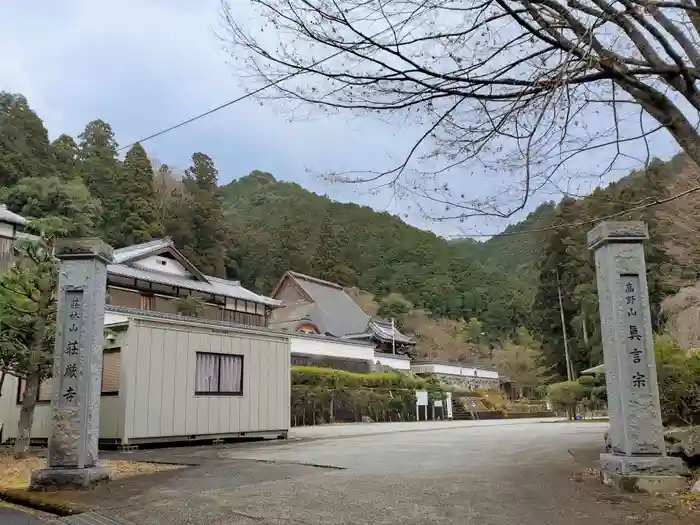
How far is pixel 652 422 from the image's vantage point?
4797 mm

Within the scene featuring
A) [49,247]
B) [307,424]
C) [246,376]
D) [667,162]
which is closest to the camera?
[667,162]

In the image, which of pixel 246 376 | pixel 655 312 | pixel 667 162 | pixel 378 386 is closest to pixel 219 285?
pixel 378 386

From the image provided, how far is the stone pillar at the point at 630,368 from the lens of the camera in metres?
4.74

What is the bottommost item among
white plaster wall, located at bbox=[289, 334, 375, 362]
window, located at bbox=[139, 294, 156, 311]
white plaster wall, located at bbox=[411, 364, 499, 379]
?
white plaster wall, located at bbox=[411, 364, 499, 379]

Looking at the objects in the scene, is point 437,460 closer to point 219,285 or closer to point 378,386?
point 378,386

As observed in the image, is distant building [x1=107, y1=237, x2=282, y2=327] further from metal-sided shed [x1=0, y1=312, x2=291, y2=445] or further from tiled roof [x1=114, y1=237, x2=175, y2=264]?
metal-sided shed [x1=0, y1=312, x2=291, y2=445]

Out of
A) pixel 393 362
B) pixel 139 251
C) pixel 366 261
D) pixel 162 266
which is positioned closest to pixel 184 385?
pixel 139 251

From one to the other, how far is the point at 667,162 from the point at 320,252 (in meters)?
42.2

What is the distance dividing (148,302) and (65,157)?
1772 centimetres

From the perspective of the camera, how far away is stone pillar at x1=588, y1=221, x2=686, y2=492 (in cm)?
474

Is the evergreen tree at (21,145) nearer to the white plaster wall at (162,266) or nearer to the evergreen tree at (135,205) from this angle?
the evergreen tree at (135,205)

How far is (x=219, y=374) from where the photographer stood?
10.8m

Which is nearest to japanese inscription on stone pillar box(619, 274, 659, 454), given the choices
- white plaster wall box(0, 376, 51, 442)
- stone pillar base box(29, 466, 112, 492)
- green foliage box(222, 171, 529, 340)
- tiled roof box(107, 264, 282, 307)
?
stone pillar base box(29, 466, 112, 492)

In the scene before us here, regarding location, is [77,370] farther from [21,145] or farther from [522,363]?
[522,363]
